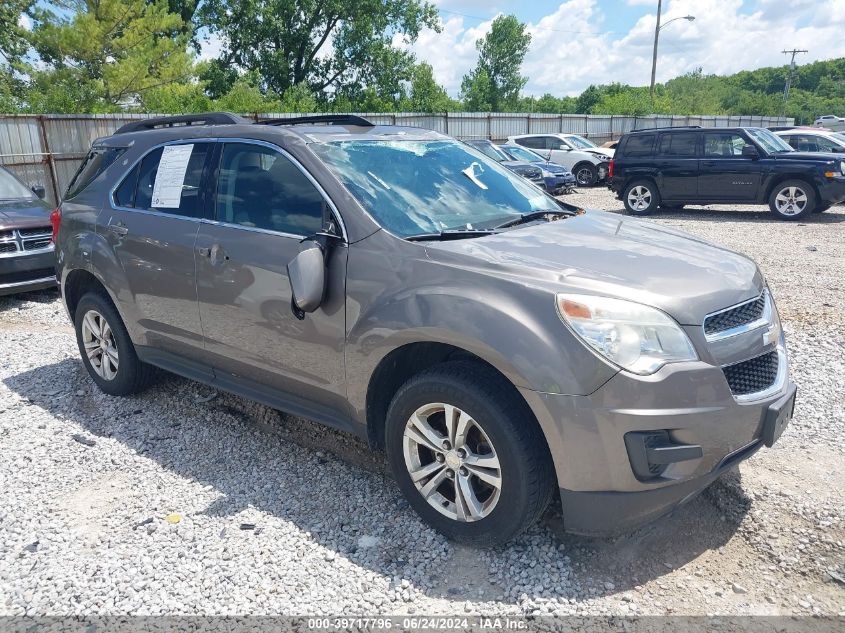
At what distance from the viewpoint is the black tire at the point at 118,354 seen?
4.66m

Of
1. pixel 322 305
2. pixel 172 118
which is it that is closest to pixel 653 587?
pixel 322 305

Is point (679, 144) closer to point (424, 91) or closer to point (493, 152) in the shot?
point (493, 152)

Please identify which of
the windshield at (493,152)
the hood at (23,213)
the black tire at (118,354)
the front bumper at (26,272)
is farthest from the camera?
the windshield at (493,152)

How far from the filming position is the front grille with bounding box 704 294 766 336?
2.74 m

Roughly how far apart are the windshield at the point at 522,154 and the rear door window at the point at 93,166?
51.3 ft

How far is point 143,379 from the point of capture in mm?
4824

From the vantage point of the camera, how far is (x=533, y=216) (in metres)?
3.74

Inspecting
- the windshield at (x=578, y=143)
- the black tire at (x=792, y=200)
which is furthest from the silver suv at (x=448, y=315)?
the windshield at (x=578, y=143)

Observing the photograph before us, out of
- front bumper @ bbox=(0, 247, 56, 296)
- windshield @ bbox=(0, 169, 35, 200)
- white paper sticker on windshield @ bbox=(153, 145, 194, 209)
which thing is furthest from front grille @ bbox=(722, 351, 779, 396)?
windshield @ bbox=(0, 169, 35, 200)

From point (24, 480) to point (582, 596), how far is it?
3074 mm

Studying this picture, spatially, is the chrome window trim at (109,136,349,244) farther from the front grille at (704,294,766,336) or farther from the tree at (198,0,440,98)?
the tree at (198,0,440,98)

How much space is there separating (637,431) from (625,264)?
0.79 metres

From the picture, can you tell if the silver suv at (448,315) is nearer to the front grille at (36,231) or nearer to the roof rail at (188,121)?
the roof rail at (188,121)

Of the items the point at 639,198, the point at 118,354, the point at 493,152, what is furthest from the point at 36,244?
the point at 639,198
